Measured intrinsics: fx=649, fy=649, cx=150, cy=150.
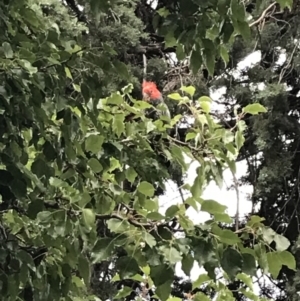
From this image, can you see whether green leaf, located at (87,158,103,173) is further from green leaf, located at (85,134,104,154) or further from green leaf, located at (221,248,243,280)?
green leaf, located at (221,248,243,280)

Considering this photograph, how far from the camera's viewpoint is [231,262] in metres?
0.87

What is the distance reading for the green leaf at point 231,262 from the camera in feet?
2.86

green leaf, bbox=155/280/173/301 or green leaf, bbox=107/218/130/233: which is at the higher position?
green leaf, bbox=107/218/130/233

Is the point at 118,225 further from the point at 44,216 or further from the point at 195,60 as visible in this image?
the point at 195,60

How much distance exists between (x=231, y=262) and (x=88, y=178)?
0.30 metres

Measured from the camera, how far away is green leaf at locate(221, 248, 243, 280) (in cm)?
87

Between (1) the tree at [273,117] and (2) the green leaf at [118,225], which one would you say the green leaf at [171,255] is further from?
(1) the tree at [273,117]

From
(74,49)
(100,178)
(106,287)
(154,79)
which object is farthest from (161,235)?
(154,79)

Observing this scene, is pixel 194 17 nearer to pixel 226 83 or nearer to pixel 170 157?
pixel 170 157

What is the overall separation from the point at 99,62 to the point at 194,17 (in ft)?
0.50

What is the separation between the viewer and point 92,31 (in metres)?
2.27

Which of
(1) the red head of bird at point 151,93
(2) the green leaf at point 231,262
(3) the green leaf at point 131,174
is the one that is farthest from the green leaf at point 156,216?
(1) the red head of bird at point 151,93

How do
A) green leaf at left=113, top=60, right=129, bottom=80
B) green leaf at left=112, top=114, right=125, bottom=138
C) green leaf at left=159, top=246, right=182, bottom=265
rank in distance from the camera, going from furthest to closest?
green leaf at left=112, top=114, right=125, bottom=138 → green leaf at left=113, top=60, right=129, bottom=80 → green leaf at left=159, top=246, right=182, bottom=265

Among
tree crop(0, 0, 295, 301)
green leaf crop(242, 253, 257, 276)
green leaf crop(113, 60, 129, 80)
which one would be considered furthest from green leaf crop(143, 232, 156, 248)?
green leaf crop(113, 60, 129, 80)
